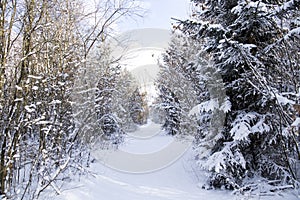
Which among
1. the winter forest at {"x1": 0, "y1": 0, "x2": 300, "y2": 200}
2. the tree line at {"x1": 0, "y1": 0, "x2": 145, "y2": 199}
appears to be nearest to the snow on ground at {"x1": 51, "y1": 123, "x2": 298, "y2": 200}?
the winter forest at {"x1": 0, "y1": 0, "x2": 300, "y2": 200}

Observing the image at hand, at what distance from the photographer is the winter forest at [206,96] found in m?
2.96

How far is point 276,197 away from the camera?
359 cm

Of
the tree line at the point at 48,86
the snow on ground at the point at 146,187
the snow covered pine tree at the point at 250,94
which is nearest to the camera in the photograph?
the tree line at the point at 48,86

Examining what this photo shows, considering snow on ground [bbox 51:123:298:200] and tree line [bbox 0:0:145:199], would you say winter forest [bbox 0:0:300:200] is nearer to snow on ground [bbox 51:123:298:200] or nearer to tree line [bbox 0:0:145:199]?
tree line [bbox 0:0:145:199]

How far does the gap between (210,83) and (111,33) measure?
12.4 ft

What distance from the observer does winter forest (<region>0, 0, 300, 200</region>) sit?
2.96 m

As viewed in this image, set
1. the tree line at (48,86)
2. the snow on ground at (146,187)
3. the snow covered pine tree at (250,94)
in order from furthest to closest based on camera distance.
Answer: the snow on ground at (146,187) < the snow covered pine tree at (250,94) < the tree line at (48,86)

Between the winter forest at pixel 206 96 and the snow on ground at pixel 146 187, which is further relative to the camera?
the snow on ground at pixel 146 187

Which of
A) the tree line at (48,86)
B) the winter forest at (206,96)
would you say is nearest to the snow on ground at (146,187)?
the winter forest at (206,96)

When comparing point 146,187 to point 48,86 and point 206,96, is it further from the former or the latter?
point 48,86

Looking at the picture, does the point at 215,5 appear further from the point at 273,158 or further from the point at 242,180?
the point at 242,180

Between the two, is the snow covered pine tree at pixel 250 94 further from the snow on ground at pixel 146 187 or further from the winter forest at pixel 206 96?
the snow on ground at pixel 146 187

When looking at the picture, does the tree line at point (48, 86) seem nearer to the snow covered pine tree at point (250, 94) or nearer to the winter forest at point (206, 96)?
the winter forest at point (206, 96)

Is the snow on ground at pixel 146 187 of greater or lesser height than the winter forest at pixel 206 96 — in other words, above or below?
below
